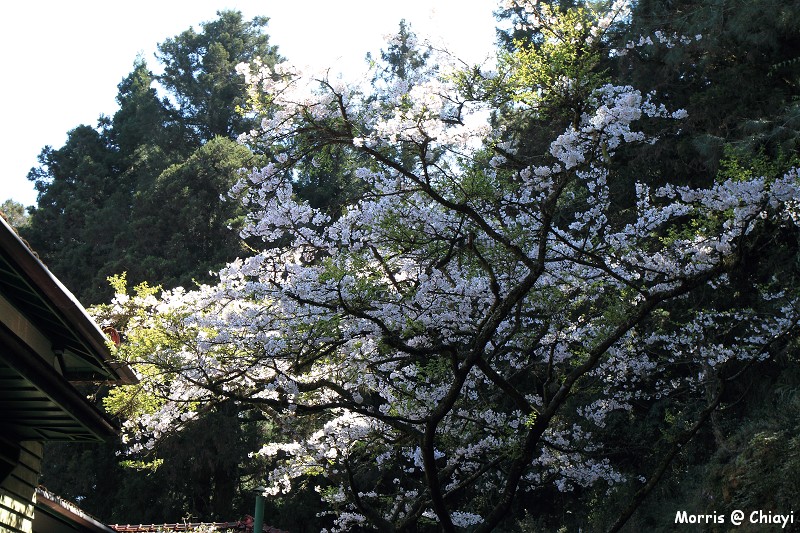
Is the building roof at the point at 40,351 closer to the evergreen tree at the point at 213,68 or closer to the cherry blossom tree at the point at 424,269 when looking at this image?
the cherry blossom tree at the point at 424,269

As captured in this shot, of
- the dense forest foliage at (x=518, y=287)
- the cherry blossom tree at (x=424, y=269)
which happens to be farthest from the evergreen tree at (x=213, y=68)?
the cherry blossom tree at (x=424, y=269)

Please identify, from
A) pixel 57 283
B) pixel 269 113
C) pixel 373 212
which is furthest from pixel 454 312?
pixel 57 283

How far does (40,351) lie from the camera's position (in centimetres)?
669

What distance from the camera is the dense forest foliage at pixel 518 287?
716 cm

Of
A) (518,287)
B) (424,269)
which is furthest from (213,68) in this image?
(518,287)

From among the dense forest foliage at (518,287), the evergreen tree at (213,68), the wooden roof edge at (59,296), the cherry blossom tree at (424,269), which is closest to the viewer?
the wooden roof edge at (59,296)

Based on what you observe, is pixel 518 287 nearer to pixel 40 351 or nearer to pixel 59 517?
pixel 40 351

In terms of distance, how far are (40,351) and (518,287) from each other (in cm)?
425

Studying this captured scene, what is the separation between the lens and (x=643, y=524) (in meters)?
12.1

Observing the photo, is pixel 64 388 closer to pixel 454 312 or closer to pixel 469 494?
pixel 454 312

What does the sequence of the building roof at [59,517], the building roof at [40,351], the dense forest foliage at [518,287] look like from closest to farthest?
the building roof at [40,351]
the dense forest foliage at [518,287]
the building roof at [59,517]

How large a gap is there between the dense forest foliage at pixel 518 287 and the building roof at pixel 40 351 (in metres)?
0.61

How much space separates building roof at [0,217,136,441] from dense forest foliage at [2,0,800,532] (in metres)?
0.61

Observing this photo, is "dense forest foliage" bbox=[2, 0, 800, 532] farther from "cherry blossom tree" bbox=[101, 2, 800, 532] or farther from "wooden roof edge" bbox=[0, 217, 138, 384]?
"wooden roof edge" bbox=[0, 217, 138, 384]
